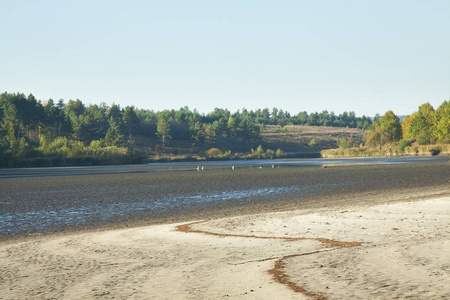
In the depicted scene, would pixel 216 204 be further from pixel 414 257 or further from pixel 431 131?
pixel 431 131

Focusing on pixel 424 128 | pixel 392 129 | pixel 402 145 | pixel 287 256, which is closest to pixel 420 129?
pixel 424 128

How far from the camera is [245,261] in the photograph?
427 inches

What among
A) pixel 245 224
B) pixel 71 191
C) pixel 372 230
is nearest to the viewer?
pixel 372 230

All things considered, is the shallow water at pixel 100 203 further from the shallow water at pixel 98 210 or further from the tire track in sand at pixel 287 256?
the tire track in sand at pixel 287 256

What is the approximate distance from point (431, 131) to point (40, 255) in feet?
439

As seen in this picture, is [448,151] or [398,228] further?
[448,151]

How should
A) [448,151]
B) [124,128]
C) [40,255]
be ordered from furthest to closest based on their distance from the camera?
[124,128], [448,151], [40,255]

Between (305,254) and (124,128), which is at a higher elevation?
(124,128)

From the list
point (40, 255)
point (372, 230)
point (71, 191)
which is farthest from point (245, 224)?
point (71, 191)

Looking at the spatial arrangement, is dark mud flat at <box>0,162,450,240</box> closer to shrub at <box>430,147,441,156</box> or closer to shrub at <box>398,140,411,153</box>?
shrub at <box>430,147,441,156</box>

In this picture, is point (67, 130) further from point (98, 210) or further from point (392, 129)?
point (98, 210)

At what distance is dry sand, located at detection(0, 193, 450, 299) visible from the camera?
8.39 metres

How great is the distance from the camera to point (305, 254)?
11.2 metres

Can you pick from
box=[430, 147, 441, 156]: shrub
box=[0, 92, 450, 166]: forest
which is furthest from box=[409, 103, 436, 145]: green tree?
box=[430, 147, 441, 156]: shrub
